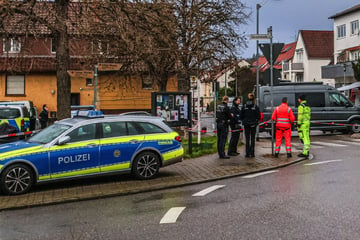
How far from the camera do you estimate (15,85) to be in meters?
36.6

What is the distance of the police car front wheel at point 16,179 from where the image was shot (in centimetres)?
891

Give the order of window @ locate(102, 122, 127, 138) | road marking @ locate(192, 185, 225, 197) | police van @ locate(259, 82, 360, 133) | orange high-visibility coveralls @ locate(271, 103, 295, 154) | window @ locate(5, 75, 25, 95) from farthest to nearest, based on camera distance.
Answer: window @ locate(5, 75, 25, 95)
police van @ locate(259, 82, 360, 133)
orange high-visibility coveralls @ locate(271, 103, 295, 154)
window @ locate(102, 122, 127, 138)
road marking @ locate(192, 185, 225, 197)

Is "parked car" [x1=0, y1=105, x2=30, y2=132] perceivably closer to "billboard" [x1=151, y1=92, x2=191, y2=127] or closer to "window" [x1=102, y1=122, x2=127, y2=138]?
"billboard" [x1=151, y1=92, x2=191, y2=127]

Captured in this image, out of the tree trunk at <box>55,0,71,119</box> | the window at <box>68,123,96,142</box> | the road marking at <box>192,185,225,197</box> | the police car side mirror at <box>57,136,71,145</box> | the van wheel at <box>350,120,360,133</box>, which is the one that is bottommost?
the road marking at <box>192,185,225,197</box>

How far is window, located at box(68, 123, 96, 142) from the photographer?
966cm

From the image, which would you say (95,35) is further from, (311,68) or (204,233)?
(311,68)

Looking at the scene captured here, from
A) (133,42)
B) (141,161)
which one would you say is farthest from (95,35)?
(141,161)

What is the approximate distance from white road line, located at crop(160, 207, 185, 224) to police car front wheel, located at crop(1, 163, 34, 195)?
3.28m

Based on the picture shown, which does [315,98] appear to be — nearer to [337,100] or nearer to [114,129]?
[337,100]

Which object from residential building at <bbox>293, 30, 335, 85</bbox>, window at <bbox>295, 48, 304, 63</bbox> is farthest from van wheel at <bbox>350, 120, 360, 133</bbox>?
window at <bbox>295, 48, 304, 63</bbox>

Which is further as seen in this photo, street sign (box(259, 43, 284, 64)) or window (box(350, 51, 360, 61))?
window (box(350, 51, 360, 61))

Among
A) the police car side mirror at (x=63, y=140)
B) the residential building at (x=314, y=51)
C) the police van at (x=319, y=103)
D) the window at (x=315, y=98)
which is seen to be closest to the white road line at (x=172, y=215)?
the police car side mirror at (x=63, y=140)

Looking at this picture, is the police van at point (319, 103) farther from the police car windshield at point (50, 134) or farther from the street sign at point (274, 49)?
the police car windshield at point (50, 134)

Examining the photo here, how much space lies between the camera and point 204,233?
231 inches
